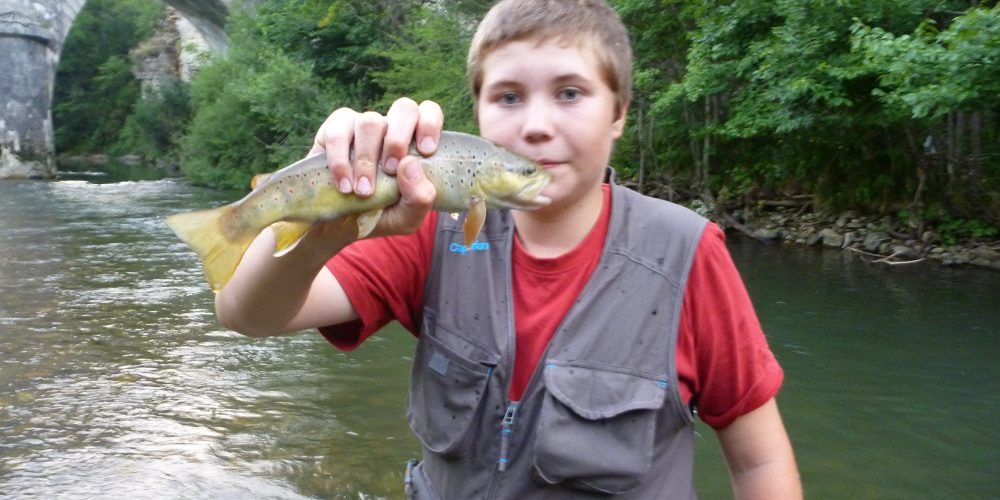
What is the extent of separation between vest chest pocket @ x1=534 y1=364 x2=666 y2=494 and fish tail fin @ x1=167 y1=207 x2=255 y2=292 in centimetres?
81

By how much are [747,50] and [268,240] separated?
43.4 feet

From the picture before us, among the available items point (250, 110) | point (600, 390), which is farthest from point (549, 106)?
point (250, 110)

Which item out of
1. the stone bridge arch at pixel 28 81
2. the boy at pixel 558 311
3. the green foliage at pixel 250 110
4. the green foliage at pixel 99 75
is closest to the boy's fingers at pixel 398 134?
the boy at pixel 558 311

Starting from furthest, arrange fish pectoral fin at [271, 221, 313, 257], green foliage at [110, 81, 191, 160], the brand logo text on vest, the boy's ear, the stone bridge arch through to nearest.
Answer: green foliage at [110, 81, 191, 160]
the stone bridge arch
the boy's ear
the brand logo text on vest
fish pectoral fin at [271, 221, 313, 257]

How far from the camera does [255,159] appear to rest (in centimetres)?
2998

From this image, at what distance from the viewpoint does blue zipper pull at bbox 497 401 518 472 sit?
83.4 inches

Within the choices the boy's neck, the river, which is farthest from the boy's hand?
the river

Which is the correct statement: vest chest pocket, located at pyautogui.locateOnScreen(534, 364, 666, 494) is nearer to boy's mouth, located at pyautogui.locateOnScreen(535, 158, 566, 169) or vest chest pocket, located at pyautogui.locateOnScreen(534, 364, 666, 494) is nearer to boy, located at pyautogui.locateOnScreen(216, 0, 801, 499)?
boy, located at pyautogui.locateOnScreen(216, 0, 801, 499)

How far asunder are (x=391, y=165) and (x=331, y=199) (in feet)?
0.53

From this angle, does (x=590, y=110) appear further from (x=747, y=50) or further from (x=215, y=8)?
(x=215, y=8)

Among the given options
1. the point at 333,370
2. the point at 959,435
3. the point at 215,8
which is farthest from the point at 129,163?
the point at 959,435

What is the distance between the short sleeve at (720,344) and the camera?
7.18 ft

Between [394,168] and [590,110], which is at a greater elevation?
[590,110]

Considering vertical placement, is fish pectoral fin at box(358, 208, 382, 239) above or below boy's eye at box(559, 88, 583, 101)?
below
